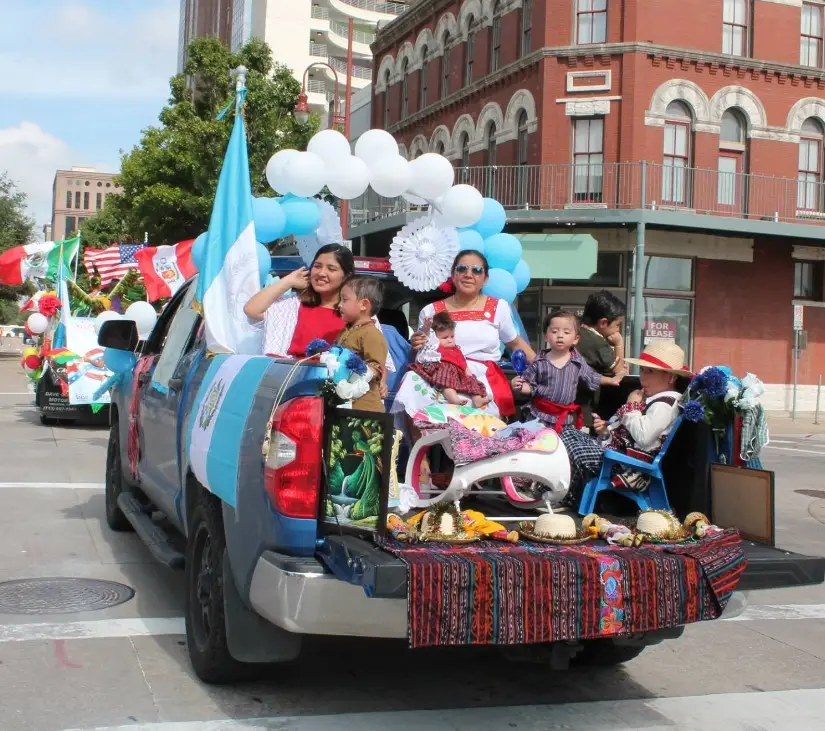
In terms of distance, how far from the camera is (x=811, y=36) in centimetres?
2859

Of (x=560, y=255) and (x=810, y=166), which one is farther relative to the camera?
(x=810, y=166)

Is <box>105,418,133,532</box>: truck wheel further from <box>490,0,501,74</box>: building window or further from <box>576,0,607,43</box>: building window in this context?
<box>490,0,501,74</box>: building window

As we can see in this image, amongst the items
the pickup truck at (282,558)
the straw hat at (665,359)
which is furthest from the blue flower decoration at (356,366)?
the straw hat at (665,359)

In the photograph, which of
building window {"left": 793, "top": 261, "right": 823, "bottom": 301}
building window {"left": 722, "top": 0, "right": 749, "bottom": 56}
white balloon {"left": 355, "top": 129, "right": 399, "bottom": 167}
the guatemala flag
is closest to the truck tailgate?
the guatemala flag

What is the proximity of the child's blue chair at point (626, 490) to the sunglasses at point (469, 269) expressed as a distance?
5.36 ft

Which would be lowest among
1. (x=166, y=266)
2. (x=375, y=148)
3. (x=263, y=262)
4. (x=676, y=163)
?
(x=263, y=262)

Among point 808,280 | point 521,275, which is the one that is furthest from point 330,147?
point 808,280

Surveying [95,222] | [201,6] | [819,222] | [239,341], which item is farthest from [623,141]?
[201,6]

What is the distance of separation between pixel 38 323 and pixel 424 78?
19448 mm

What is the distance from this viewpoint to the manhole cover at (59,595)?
6082 millimetres

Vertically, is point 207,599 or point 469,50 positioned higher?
point 469,50

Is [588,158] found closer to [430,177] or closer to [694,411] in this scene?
[430,177]

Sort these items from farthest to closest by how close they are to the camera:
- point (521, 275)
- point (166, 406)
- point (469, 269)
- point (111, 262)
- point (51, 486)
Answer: point (111, 262)
point (51, 486)
point (521, 275)
point (469, 269)
point (166, 406)

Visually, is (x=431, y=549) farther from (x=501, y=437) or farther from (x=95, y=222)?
(x=95, y=222)
